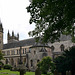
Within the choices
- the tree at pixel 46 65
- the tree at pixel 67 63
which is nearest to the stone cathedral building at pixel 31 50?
the tree at pixel 46 65

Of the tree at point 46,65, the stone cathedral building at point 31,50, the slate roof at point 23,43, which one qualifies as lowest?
the tree at point 46,65

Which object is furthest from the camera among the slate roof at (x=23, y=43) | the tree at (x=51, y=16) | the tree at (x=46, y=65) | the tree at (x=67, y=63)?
the slate roof at (x=23, y=43)

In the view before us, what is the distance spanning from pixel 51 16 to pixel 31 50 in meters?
32.4

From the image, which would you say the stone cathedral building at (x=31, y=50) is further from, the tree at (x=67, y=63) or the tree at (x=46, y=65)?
the tree at (x=67, y=63)

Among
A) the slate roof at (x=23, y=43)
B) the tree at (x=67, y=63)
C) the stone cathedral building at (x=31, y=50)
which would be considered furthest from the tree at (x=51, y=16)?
the slate roof at (x=23, y=43)

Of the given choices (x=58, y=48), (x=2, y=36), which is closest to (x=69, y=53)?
(x=58, y=48)

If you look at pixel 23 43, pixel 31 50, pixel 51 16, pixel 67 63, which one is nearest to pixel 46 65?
pixel 67 63

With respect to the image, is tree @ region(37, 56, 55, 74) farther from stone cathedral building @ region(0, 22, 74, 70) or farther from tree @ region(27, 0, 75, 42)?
Answer: tree @ region(27, 0, 75, 42)

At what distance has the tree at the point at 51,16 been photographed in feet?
42.0

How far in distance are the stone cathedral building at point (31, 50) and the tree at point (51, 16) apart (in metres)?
21.3

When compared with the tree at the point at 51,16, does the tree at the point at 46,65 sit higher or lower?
lower

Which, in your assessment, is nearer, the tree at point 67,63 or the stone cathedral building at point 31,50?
the tree at point 67,63

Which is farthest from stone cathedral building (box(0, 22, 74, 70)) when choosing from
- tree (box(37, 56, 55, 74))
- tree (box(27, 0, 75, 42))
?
tree (box(27, 0, 75, 42))

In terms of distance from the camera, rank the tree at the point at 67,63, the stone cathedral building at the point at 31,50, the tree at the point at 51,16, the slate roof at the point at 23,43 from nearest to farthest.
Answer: the tree at the point at 51,16
the tree at the point at 67,63
the stone cathedral building at the point at 31,50
the slate roof at the point at 23,43
